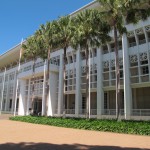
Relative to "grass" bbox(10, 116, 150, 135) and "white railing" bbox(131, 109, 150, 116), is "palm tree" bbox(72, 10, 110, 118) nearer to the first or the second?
"grass" bbox(10, 116, 150, 135)

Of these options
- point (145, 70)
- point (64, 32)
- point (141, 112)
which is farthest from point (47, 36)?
point (141, 112)

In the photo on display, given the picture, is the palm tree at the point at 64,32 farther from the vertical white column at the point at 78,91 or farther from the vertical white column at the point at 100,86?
the vertical white column at the point at 78,91

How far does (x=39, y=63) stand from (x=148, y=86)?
24809 mm

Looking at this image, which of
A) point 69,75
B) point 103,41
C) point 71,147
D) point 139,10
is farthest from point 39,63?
point 71,147

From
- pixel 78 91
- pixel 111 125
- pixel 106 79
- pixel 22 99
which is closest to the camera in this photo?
pixel 111 125

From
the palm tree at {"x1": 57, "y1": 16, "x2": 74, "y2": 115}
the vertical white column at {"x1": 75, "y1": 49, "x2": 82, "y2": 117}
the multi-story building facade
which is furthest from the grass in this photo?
the vertical white column at {"x1": 75, "y1": 49, "x2": 82, "y2": 117}

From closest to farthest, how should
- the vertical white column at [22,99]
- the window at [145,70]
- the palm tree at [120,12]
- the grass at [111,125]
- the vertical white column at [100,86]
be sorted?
the grass at [111,125] < the palm tree at [120,12] < the window at [145,70] < the vertical white column at [100,86] < the vertical white column at [22,99]

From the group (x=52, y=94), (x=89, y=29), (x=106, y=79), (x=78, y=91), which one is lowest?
(x=52, y=94)

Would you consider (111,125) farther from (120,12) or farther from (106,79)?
(106,79)

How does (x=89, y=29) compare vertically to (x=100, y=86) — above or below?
above

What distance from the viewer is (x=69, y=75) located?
121ft

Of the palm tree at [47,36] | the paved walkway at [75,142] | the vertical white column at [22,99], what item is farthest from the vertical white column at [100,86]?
the vertical white column at [22,99]

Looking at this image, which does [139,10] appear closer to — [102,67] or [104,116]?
[102,67]

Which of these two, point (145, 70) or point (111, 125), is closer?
point (111, 125)
